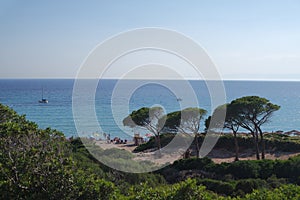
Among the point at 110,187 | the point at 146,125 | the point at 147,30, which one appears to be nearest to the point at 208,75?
the point at 147,30

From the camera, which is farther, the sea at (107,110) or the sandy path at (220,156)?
the sandy path at (220,156)

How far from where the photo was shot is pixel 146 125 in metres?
24.0

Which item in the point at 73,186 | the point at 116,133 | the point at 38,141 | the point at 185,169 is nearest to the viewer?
the point at 73,186

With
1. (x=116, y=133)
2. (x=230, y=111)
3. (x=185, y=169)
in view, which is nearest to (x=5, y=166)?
(x=185, y=169)

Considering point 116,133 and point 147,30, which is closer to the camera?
point 147,30

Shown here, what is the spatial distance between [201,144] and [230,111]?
207 inches

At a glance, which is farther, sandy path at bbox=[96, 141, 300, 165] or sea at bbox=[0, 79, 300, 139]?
sandy path at bbox=[96, 141, 300, 165]

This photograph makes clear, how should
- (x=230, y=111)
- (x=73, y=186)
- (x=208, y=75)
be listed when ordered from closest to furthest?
(x=73, y=186), (x=208, y=75), (x=230, y=111)

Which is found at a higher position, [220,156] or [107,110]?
[220,156]

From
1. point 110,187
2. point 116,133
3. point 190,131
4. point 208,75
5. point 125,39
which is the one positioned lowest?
point 116,133

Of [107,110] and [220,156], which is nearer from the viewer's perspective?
[220,156]

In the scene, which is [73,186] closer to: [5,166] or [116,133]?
[5,166]

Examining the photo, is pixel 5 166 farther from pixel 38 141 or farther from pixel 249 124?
pixel 249 124

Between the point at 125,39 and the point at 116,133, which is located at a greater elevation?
the point at 125,39
